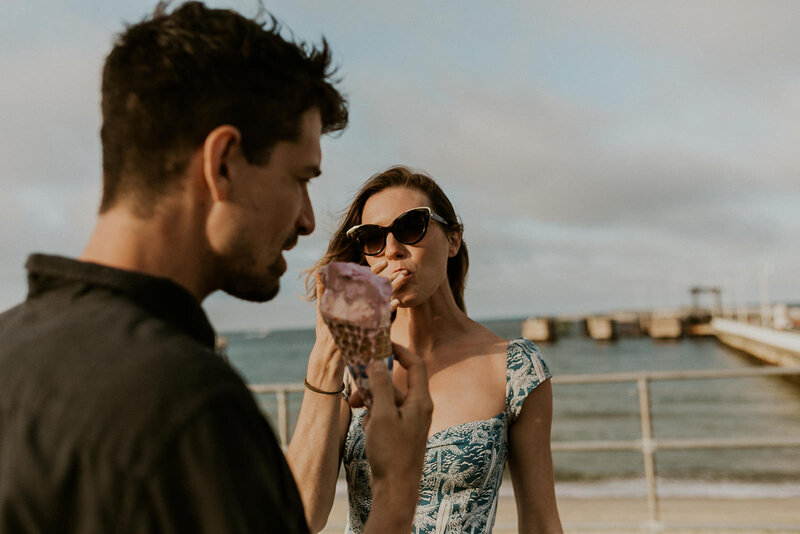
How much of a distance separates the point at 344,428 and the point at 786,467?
15447 mm

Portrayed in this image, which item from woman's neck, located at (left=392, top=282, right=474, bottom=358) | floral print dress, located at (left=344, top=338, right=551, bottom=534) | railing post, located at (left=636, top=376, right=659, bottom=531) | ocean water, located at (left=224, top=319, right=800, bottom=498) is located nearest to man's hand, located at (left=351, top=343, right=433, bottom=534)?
floral print dress, located at (left=344, top=338, right=551, bottom=534)

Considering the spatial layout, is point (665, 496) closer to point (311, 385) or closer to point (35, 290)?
point (311, 385)

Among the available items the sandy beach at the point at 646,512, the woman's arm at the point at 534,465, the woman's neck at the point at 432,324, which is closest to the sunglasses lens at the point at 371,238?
the woman's neck at the point at 432,324

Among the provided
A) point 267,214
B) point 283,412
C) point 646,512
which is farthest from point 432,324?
point 646,512

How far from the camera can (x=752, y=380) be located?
32812mm

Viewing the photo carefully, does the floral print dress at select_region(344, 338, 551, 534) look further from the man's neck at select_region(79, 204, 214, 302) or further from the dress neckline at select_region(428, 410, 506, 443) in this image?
the man's neck at select_region(79, 204, 214, 302)

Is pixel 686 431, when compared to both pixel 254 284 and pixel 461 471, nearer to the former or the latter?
pixel 461 471

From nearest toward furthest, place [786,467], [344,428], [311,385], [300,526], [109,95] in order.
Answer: [300,526], [109,95], [311,385], [344,428], [786,467]

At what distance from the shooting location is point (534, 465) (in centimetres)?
226

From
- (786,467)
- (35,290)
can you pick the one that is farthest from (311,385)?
(786,467)

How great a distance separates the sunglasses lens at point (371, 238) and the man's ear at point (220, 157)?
140cm

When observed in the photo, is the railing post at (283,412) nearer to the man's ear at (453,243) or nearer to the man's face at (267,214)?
the man's ear at (453,243)

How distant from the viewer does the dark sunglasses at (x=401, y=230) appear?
2455 mm

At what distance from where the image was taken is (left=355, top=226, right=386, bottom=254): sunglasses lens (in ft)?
8.14
